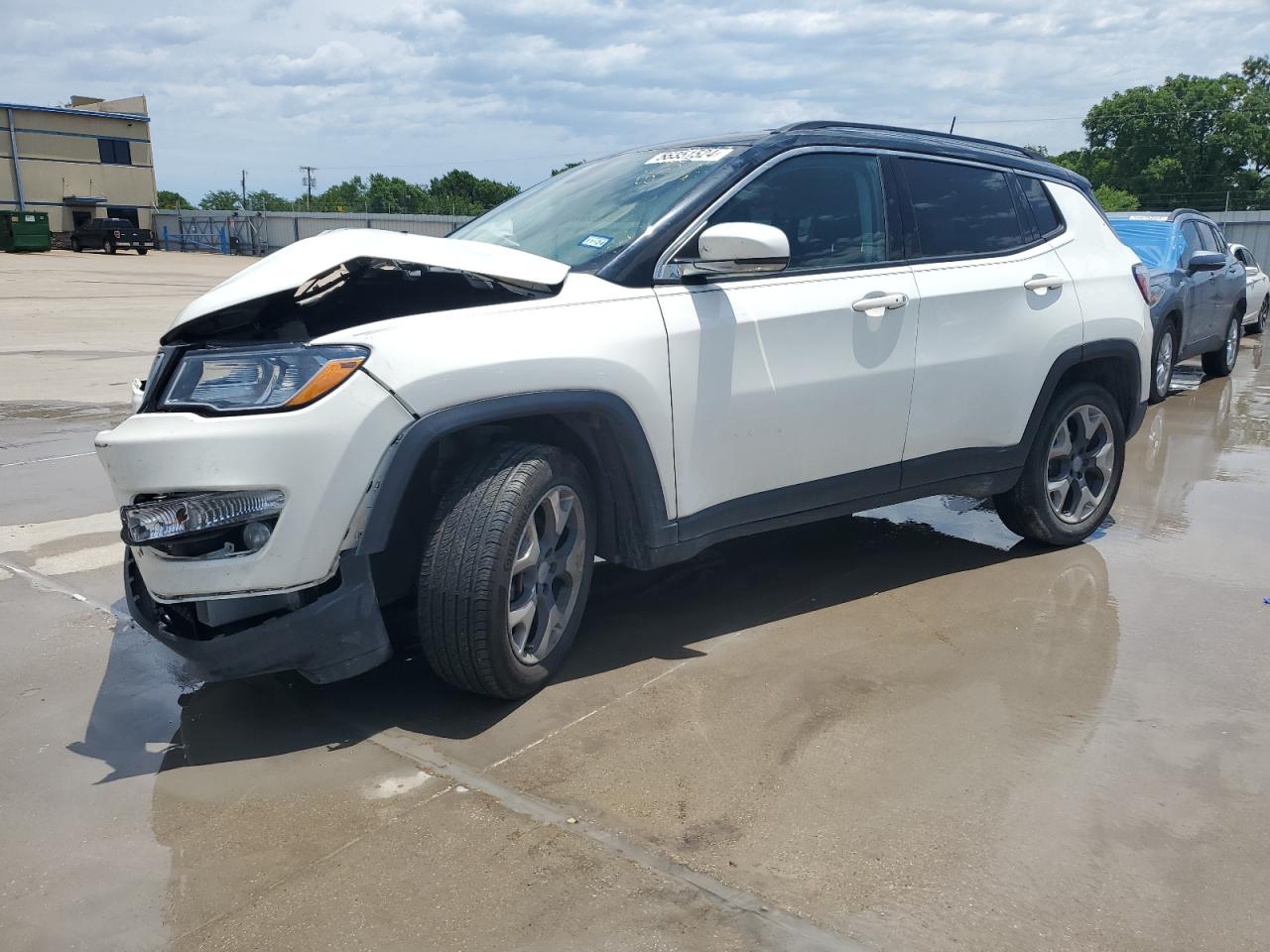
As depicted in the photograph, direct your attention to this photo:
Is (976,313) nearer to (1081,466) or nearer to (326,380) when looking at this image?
(1081,466)

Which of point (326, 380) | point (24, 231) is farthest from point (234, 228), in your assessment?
point (326, 380)

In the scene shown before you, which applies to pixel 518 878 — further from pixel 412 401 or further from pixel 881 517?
pixel 881 517

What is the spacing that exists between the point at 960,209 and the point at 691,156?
4.24 feet

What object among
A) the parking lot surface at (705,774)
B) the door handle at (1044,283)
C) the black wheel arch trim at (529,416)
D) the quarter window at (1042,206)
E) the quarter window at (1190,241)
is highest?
the quarter window at (1042,206)

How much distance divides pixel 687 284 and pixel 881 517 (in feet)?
8.79

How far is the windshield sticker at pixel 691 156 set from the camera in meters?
4.05

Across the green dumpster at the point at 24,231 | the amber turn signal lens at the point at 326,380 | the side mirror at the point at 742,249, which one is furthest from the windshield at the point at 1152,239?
the green dumpster at the point at 24,231

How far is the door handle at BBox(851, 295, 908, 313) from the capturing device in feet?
13.6

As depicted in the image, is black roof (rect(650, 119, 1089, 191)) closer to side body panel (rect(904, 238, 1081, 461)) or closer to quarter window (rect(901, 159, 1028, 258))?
quarter window (rect(901, 159, 1028, 258))

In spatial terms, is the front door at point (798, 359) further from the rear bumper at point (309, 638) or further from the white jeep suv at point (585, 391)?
the rear bumper at point (309, 638)

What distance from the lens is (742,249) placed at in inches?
138

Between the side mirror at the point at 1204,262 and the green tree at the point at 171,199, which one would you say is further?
the green tree at the point at 171,199

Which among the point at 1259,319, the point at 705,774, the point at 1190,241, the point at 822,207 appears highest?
the point at 822,207

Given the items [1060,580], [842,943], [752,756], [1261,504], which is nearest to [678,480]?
[752,756]
